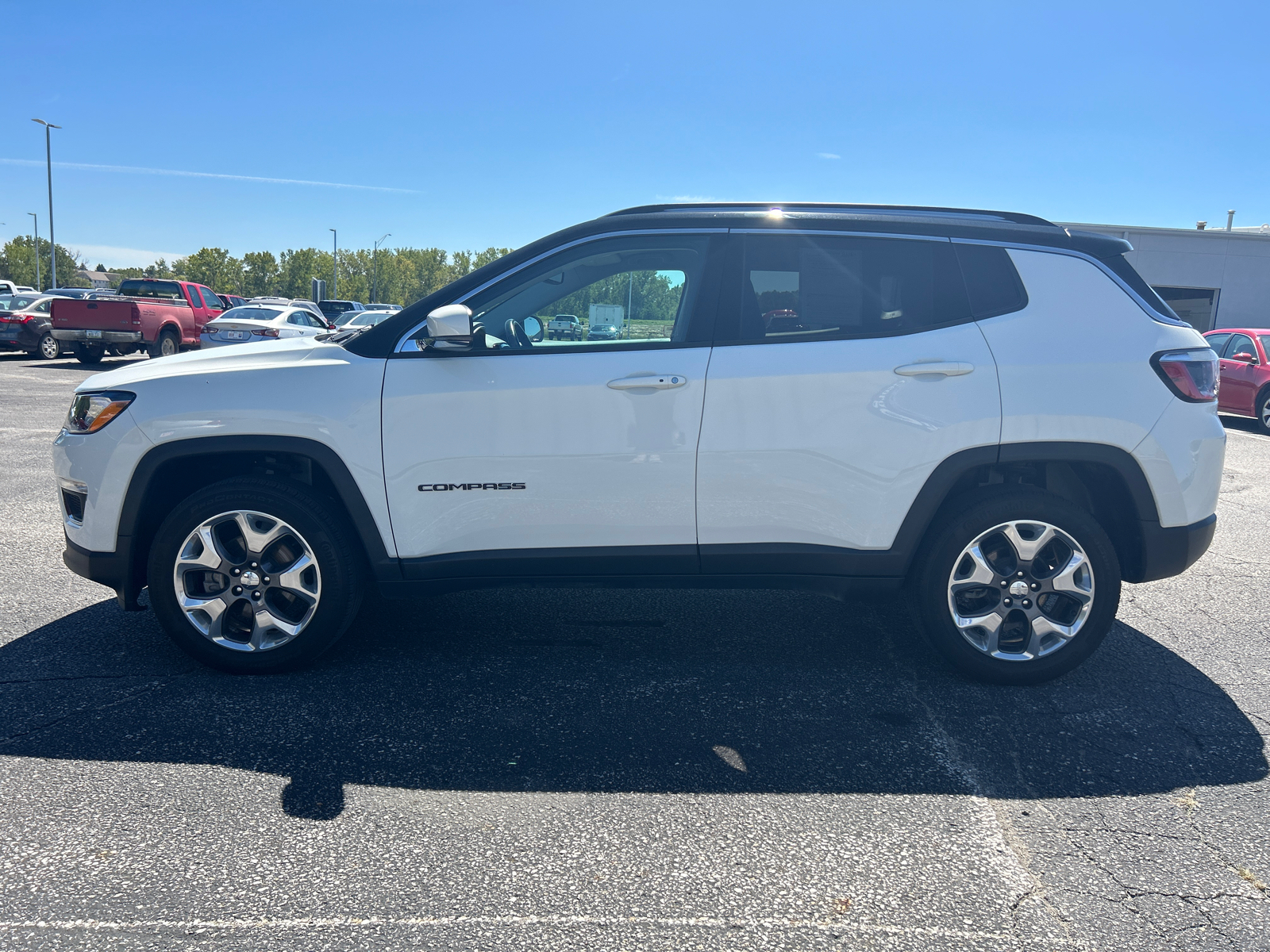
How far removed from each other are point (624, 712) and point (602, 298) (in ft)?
5.39

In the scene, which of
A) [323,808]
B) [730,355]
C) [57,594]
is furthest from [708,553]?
[57,594]

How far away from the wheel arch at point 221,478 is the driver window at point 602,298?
2.29 ft

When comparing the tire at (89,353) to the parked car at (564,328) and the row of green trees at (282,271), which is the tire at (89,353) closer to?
the parked car at (564,328)

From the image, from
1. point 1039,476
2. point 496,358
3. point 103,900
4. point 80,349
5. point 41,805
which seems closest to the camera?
point 103,900

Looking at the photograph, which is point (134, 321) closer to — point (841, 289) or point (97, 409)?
point (97, 409)

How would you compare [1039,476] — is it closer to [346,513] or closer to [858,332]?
[858,332]

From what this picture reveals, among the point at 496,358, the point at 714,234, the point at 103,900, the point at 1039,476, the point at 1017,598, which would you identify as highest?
the point at 714,234

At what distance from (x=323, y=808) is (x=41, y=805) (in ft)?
2.78

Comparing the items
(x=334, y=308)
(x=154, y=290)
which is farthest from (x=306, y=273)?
(x=154, y=290)

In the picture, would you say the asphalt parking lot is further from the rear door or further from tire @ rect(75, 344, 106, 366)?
tire @ rect(75, 344, 106, 366)

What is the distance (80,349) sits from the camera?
68.7 ft

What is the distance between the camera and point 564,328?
146 inches

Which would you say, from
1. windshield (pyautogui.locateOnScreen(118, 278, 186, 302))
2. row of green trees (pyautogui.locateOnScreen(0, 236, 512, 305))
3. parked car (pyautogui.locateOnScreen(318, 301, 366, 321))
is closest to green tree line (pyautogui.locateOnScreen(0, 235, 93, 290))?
row of green trees (pyautogui.locateOnScreen(0, 236, 512, 305))

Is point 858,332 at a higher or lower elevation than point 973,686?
higher
